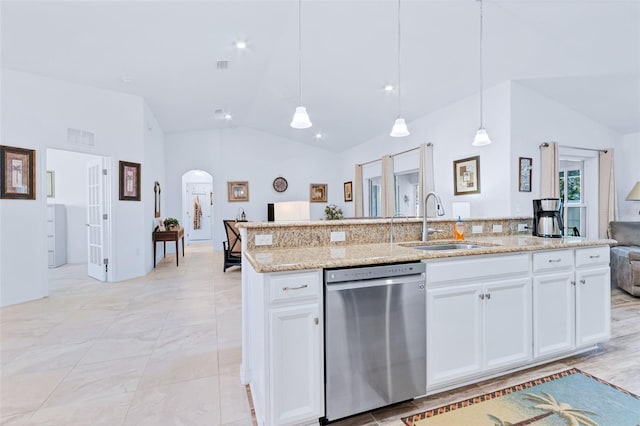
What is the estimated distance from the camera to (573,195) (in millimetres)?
5062

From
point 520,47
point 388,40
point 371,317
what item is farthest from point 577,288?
point 388,40

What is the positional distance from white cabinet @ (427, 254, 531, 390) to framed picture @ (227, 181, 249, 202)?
7.01 meters

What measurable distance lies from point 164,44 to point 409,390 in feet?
14.3

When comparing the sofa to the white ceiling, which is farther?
the sofa

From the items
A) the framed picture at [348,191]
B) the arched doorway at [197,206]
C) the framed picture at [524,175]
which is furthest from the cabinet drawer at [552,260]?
the arched doorway at [197,206]

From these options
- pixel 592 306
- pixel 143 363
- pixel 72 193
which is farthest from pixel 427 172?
pixel 72 193

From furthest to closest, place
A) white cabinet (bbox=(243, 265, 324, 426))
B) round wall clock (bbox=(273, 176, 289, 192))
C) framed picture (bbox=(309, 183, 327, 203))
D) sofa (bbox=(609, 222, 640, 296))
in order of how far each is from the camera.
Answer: framed picture (bbox=(309, 183, 327, 203)), round wall clock (bbox=(273, 176, 289, 192)), sofa (bbox=(609, 222, 640, 296)), white cabinet (bbox=(243, 265, 324, 426))

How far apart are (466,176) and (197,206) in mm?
8677

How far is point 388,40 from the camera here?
11.8 ft

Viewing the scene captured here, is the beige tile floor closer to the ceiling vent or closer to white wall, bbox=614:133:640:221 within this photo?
white wall, bbox=614:133:640:221

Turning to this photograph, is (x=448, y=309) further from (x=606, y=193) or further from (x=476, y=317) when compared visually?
(x=606, y=193)

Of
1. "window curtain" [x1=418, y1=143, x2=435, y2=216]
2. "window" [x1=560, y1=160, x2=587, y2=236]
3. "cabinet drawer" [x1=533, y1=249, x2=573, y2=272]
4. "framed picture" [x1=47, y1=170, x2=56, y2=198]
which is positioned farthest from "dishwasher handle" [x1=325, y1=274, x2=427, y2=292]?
"framed picture" [x1=47, y1=170, x2=56, y2=198]

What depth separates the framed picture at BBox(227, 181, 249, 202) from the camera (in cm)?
816

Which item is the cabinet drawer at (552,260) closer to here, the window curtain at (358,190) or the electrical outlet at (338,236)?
the electrical outlet at (338,236)
